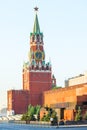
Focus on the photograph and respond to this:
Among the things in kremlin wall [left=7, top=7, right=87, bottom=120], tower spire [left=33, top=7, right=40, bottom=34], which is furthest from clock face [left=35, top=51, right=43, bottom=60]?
tower spire [left=33, top=7, right=40, bottom=34]

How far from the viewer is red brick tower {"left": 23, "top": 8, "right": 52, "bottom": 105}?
14300cm

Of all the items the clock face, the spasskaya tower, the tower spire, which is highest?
the tower spire

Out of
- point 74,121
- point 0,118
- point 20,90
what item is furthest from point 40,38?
point 74,121

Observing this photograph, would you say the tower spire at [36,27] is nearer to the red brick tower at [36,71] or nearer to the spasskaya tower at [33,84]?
the red brick tower at [36,71]

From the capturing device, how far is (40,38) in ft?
483

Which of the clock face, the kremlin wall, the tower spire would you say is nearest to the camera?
the kremlin wall

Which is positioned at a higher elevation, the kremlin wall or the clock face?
the clock face

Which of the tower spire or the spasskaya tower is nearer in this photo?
the spasskaya tower

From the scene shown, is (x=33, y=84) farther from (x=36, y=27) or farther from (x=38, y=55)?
(x=36, y=27)

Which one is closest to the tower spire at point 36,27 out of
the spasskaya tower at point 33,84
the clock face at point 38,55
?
the spasskaya tower at point 33,84

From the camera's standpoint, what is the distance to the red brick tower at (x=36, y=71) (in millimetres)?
Answer: 143000

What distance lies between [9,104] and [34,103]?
23.9ft

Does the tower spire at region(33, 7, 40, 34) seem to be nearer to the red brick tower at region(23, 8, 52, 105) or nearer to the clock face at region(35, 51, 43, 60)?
the red brick tower at region(23, 8, 52, 105)

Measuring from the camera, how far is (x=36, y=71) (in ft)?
470
